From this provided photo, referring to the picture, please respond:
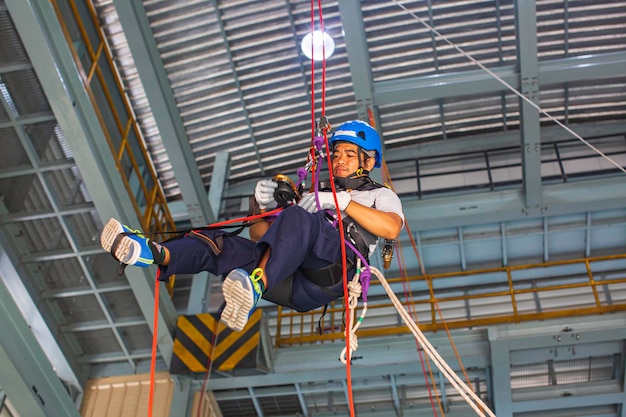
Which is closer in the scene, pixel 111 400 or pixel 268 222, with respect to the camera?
pixel 268 222

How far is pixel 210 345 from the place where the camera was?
27.8 feet

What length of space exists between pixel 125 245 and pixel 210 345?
16.0ft

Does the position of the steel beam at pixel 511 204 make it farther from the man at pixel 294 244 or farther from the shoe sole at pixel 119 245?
the shoe sole at pixel 119 245

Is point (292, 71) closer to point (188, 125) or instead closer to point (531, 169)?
point (188, 125)

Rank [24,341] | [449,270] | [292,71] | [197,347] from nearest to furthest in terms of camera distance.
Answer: [24,341], [197,347], [292,71], [449,270]

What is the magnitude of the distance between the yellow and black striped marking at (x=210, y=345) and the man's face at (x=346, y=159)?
3988mm

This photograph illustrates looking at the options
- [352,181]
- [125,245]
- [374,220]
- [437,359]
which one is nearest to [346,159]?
[352,181]

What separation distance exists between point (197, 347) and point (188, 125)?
179 inches

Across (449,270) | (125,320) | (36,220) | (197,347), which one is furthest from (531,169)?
(36,220)

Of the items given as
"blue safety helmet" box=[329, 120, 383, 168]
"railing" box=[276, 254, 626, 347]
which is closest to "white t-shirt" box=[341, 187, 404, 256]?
"blue safety helmet" box=[329, 120, 383, 168]

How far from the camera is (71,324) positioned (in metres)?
8.52

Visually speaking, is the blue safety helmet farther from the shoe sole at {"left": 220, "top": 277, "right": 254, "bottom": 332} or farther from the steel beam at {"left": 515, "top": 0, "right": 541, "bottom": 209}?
the steel beam at {"left": 515, "top": 0, "right": 541, "bottom": 209}

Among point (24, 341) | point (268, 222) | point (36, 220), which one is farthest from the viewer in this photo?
point (36, 220)

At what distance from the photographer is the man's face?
4852mm
